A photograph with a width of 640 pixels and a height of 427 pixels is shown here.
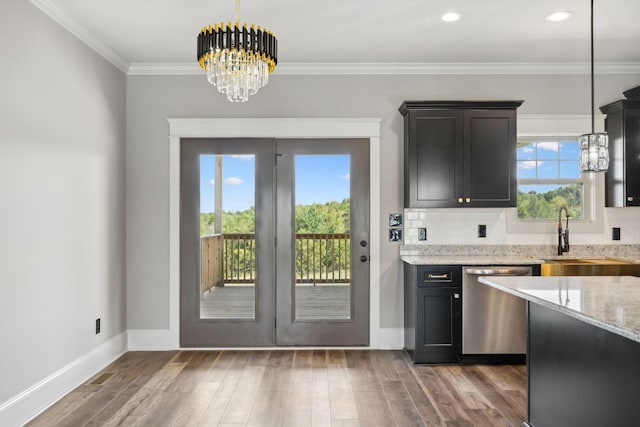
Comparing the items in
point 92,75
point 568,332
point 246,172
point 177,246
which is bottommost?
point 568,332

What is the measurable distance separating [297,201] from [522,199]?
2.27 m

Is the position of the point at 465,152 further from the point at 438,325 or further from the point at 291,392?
the point at 291,392

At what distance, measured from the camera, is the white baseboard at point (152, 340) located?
4559 millimetres

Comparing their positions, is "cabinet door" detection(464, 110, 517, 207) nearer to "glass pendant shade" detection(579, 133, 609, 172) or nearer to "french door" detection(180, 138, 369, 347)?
"french door" detection(180, 138, 369, 347)

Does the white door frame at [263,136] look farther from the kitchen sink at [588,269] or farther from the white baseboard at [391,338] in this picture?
the kitchen sink at [588,269]

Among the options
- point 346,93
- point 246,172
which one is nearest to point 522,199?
point 346,93

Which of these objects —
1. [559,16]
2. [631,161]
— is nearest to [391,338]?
[631,161]

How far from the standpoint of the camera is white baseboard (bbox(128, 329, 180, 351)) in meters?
4.56

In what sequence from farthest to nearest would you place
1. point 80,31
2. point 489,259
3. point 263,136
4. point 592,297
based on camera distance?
point 263,136, point 489,259, point 80,31, point 592,297

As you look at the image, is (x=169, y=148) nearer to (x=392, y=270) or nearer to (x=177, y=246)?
(x=177, y=246)

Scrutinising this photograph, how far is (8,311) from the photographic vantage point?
9.23 feet

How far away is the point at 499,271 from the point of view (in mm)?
4027

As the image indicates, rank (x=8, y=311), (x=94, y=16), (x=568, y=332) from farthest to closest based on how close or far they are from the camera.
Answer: (x=94, y=16) < (x=8, y=311) < (x=568, y=332)

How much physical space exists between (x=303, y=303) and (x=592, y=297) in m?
2.84
